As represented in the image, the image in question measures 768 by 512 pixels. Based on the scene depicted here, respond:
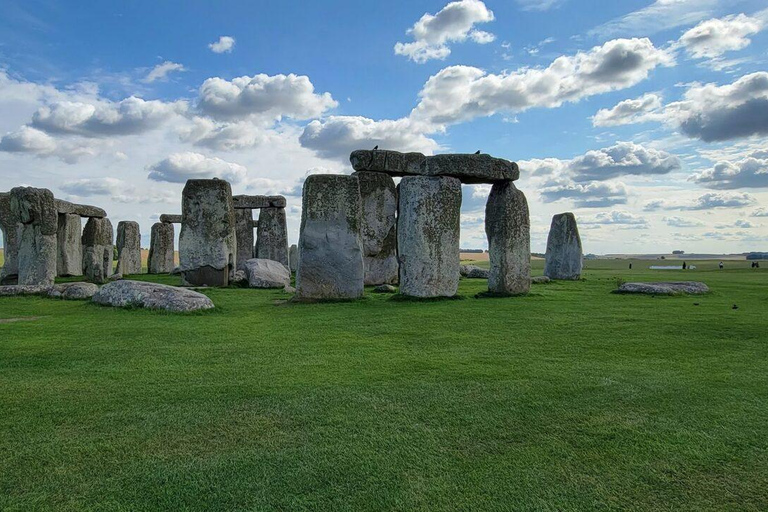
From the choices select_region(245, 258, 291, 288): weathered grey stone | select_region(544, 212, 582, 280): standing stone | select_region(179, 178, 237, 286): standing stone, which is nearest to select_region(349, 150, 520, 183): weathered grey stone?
select_region(245, 258, 291, 288): weathered grey stone

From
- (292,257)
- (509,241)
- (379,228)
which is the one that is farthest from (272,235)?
(509,241)

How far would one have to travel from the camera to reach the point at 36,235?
12898mm

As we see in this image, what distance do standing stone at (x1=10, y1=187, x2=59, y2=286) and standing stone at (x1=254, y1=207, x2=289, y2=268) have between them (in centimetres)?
1010

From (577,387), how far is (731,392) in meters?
1.21

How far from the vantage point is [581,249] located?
18391mm

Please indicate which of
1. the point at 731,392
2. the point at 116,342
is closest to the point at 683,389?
the point at 731,392

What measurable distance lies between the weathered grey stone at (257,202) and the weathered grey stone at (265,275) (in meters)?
7.29

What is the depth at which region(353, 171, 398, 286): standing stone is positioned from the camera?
1541 cm

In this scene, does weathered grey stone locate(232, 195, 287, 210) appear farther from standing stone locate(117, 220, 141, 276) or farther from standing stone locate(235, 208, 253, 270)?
standing stone locate(117, 220, 141, 276)

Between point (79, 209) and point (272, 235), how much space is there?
7.39 m

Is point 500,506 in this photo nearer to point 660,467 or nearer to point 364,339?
point 660,467

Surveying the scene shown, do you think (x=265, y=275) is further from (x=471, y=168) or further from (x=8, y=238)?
(x=8, y=238)

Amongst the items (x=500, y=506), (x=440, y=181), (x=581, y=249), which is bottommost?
(x=500, y=506)

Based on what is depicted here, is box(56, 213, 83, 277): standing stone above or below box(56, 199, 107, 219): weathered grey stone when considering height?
below
